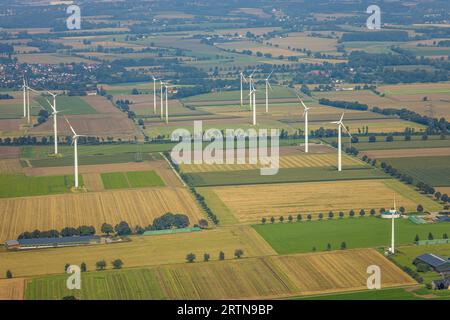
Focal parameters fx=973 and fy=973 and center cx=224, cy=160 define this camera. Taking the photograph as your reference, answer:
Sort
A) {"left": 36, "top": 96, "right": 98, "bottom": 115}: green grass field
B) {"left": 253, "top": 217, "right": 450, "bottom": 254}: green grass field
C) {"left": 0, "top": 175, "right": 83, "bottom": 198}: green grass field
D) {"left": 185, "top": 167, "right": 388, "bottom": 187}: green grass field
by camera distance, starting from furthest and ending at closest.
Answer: {"left": 36, "top": 96, "right": 98, "bottom": 115}: green grass field → {"left": 185, "top": 167, "right": 388, "bottom": 187}: green grass field → {"left": 0, "top": 175, "right": 83, "bottom": 198}: green grass field → {"left": 253, "top": 217, "right": 450, "bottom": 254}: green grass field

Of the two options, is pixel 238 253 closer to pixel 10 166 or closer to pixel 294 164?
pixel 294 164

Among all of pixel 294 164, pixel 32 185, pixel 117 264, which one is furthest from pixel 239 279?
pixel 294 164

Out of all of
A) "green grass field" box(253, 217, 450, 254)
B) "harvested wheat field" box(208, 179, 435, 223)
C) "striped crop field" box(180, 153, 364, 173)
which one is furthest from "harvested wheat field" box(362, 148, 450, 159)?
"green grass field" box(253, 217, 450, 254)

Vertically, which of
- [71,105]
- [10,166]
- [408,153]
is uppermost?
[71,105]

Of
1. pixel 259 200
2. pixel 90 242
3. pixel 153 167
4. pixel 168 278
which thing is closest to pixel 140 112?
pixel 153 167

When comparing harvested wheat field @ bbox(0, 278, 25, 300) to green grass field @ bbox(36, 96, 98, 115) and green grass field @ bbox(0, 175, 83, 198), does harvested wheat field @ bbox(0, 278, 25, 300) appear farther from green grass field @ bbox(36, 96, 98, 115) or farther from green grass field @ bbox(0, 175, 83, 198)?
green grass field @ bbox(36, 96, 98, 115)

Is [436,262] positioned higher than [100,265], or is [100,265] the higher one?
[436,262]

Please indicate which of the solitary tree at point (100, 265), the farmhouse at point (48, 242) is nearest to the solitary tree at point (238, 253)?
the solitary tree at point (100, 265)
